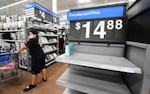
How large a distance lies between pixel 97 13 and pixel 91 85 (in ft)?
2.73

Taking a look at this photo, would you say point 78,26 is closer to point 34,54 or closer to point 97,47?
point 97,47

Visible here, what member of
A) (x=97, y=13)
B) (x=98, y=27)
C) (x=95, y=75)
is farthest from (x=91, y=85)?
(x=97, y=13)

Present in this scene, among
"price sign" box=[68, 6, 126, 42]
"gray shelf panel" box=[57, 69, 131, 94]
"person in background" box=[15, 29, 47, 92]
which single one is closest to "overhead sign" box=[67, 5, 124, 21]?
"price sign" box=[68, 6, 126, 42]

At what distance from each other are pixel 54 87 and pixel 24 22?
99.5 inches

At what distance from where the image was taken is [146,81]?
0.61m

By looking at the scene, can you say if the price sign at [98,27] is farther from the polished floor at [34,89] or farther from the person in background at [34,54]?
the polished floor at [34,89]

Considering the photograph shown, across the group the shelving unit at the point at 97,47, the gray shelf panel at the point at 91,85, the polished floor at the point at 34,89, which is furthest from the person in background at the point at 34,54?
the gray shelf panel at the point at 91,85

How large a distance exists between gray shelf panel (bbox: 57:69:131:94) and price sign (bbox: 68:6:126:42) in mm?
488

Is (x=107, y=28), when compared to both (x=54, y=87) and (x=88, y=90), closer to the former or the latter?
(x=88, y=90)

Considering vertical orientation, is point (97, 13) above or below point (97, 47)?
above

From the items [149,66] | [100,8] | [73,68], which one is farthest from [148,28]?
[73,68]

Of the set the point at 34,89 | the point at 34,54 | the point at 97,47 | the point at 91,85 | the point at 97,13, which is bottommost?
the point at 34,89

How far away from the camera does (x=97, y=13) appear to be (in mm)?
1082

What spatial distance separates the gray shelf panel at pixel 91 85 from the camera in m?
0.88
